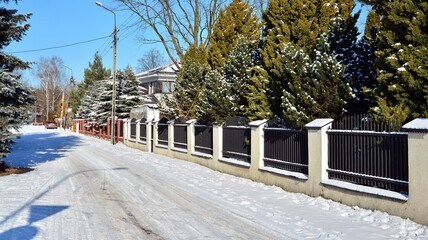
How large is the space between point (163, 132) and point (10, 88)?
9.81 metres

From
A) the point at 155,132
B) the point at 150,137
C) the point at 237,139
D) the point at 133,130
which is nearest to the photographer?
the point at 237,139

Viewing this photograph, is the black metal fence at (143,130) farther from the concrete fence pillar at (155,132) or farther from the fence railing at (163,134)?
the fence railing at (163,134)

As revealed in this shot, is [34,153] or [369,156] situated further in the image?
[34,153]

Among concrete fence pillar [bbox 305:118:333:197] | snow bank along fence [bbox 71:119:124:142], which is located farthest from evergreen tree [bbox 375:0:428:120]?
snow bank along fence [bbox 71:119:124:142]

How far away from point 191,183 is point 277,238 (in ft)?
19.3

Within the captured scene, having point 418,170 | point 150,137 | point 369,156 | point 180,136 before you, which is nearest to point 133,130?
point 150,137

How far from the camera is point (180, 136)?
62.4 ft

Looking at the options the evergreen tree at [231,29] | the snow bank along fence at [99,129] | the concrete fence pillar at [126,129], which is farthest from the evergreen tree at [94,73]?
the evergreen tree at [231,29]

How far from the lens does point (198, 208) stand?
846 centimetres

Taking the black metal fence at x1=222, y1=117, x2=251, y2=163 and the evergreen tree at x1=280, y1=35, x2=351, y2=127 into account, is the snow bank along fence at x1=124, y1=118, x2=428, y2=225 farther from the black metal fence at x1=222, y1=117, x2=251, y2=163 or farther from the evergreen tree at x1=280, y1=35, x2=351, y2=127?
the evergreen tree at x1=280, y1=35, x2=351, y2=127

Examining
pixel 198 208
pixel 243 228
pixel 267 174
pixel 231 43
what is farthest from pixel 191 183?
pixel 231 43

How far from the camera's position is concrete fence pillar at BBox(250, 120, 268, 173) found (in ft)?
38.4

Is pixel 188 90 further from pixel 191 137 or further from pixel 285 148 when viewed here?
pixel 285 148

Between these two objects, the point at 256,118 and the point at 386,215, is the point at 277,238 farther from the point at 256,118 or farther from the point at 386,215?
the point at 256,118
